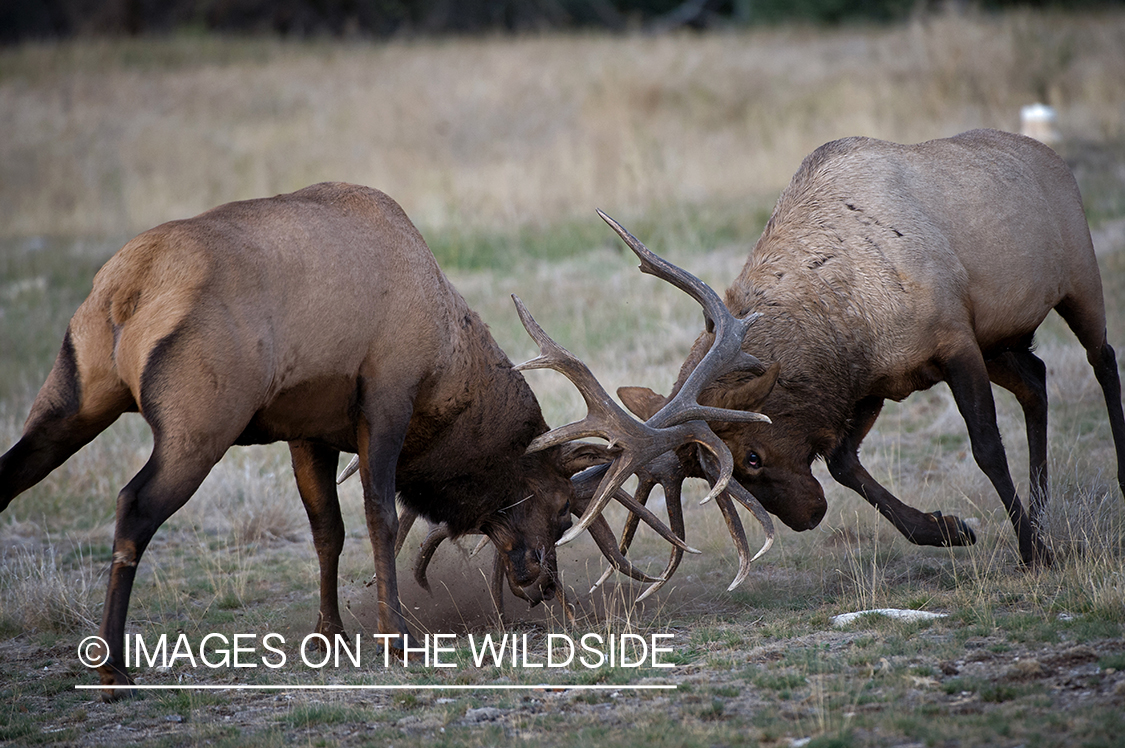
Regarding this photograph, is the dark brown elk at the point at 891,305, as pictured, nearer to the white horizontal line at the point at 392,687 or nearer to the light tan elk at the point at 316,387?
the light tan elk at the point at 316,387

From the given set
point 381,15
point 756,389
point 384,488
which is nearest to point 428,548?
point 384,488

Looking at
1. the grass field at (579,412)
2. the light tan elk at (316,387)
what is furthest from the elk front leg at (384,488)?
the grass field at (579,412)

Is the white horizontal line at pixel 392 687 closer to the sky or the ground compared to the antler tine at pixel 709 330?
closer to the ground

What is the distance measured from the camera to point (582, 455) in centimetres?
590

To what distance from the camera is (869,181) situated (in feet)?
20.9

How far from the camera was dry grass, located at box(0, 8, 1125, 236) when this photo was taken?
18.5 metres

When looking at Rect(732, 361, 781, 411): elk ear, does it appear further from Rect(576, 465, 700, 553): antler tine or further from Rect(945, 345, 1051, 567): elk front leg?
Rect(945, 345, 1051, 567): elk front leg

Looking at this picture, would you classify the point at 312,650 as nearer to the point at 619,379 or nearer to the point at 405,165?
the point at 619,379

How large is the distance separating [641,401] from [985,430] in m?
1.80

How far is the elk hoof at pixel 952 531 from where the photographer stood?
6062 millimetres

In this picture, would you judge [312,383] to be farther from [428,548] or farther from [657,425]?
[657,425]

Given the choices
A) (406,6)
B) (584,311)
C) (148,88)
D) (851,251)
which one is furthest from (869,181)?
(406,6)

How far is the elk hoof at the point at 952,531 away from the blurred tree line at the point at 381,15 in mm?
27670

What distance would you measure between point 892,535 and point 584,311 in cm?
642
